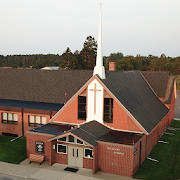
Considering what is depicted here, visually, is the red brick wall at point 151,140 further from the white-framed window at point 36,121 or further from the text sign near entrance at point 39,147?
the white-framed window at point 36,121

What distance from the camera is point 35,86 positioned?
35.5 meters

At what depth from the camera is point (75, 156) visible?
22188mm

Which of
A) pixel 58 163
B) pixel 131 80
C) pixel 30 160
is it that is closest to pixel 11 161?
pixel 30 160

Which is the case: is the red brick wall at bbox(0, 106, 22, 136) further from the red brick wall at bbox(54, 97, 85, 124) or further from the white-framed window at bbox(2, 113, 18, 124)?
the red brick wall at bbox(54, 97, 85, 124)

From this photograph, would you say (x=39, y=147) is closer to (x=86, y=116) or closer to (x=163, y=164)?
(x=86, y=116)

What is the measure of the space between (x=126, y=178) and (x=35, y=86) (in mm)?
20571

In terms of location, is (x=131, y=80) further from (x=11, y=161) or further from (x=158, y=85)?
(x=11, y=161)

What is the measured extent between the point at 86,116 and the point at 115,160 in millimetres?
6642

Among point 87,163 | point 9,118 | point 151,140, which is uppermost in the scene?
point 9,118

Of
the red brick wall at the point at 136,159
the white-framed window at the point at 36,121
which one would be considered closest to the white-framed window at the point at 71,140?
the red brick wall at the point at 136,159

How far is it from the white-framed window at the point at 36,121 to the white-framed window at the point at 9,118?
86.8 inches

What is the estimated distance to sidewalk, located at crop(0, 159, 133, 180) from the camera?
1982 centimetres

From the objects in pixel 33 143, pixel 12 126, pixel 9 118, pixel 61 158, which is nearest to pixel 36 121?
pixel 12 126

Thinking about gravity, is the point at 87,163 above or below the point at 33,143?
below
